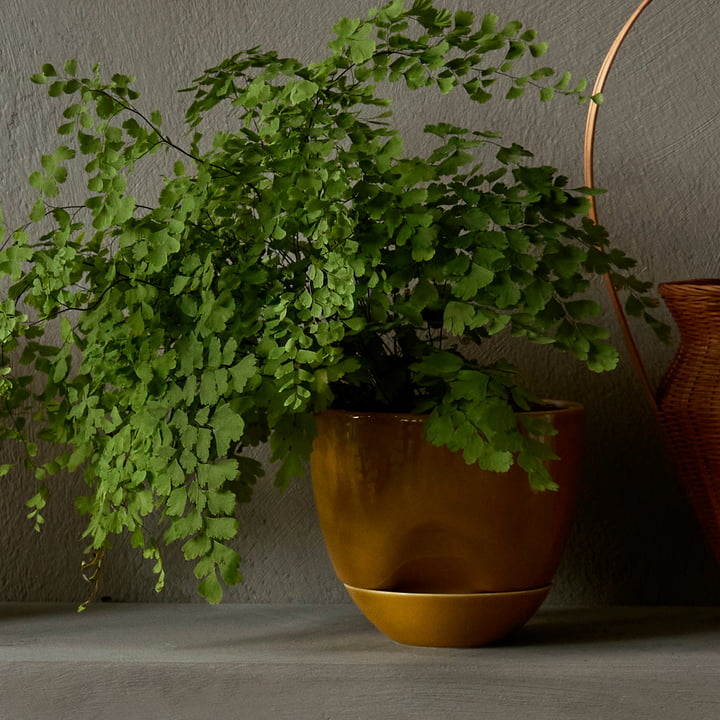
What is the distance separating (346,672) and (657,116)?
0.76m

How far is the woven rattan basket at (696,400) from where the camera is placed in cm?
91

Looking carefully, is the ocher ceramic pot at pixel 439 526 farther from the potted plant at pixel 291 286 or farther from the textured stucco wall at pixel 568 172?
the textured stucco wall at pixel 568 172

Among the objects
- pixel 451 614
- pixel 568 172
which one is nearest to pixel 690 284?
pixel 568 172

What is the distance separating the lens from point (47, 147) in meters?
1.19

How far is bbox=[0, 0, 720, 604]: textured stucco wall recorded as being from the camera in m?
1.14

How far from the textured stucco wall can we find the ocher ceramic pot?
0.83 feet

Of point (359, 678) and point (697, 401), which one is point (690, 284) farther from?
point (359, 678)

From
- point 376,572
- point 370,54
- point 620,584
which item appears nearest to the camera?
point 370,54

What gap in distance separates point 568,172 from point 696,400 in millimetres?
367

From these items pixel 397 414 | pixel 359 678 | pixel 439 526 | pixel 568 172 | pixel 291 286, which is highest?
pixel 568 172

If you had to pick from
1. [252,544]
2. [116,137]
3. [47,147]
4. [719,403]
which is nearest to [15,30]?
[47,147]

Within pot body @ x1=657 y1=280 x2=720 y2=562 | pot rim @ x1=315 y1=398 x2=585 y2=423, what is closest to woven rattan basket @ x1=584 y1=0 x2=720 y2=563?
pot body @ x1=657 y1=280 x2=720 y2=562

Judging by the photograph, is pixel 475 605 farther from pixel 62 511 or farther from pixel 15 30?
pixel 15 30

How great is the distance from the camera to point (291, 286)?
0.86 meters
